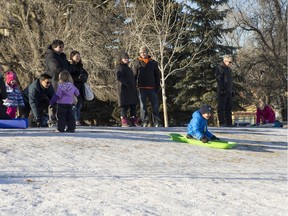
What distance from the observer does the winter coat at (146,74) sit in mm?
12010

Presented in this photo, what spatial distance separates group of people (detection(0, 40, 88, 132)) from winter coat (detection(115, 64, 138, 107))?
3.16 feet

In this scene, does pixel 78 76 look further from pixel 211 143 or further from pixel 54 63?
pixel 211 143

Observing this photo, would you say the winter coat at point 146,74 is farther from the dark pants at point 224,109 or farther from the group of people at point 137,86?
the dark pants at point 224,109

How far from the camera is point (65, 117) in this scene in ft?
29.3

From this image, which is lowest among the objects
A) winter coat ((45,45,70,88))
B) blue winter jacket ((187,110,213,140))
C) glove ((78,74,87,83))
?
blue winter jacket ((187,110,213,140))

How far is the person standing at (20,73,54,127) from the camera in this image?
34.7ft

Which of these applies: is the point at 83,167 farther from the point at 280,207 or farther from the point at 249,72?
the point at 249,72

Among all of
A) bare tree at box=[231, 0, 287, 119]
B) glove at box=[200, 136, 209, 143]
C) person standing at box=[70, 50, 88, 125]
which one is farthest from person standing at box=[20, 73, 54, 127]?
bare tree at box=[231, 0, 287, 119]

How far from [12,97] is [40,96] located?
69 cm

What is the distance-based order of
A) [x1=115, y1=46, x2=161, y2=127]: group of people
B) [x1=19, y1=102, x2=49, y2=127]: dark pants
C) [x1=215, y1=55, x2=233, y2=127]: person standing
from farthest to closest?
[x1=215, y1=55, x2=233, y2=127]: person standing
[x1=115, y1=46, x2=161, y2=127]: group of people
[x1=19, y1=102, x2=49, y2=127]: dark pants

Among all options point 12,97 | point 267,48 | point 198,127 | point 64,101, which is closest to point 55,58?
point 64,101

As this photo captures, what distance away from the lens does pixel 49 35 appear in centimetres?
2295

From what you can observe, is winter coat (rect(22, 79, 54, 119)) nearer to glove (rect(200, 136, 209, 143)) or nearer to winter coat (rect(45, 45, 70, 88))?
winter coat (rect(45, 45, 70, 88))

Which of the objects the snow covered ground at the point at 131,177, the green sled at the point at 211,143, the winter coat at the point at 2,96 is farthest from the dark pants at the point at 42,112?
the green sled at the point at 211,143
